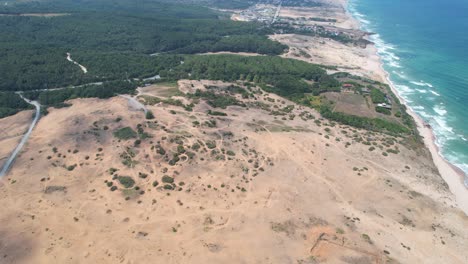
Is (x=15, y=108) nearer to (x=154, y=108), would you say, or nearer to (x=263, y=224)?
(x=154, y=108)

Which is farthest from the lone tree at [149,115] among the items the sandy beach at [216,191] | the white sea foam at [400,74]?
the white sea foam at [400,74]

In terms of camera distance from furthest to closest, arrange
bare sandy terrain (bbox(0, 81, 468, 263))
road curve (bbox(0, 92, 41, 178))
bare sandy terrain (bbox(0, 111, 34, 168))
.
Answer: bare sandy terrain (bbox(0, 111, 34, 168)) < road curve (bbox(0, 92, 41, 178)) < bare sandy terrain (bbox(0, 81, 468, 263))

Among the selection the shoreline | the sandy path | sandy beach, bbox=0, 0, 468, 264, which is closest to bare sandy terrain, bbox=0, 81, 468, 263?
sandy beach, bbox=0, 0, 468, 264

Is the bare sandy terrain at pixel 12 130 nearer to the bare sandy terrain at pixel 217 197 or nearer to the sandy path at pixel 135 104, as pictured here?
the bare sandy terrain at pixel 217 197

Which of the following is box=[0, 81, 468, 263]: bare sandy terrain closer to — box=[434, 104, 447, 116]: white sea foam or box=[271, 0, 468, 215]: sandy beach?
box=[271, 0, 468, 215]: sandy beach

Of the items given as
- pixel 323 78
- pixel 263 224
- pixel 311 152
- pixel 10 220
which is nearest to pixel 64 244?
pixel 10 220

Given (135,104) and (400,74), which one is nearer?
(135,104)

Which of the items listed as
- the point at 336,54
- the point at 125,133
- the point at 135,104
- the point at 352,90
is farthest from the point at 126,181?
the point at 336,54

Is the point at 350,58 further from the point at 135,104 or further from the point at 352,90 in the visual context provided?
the point at 135,104
